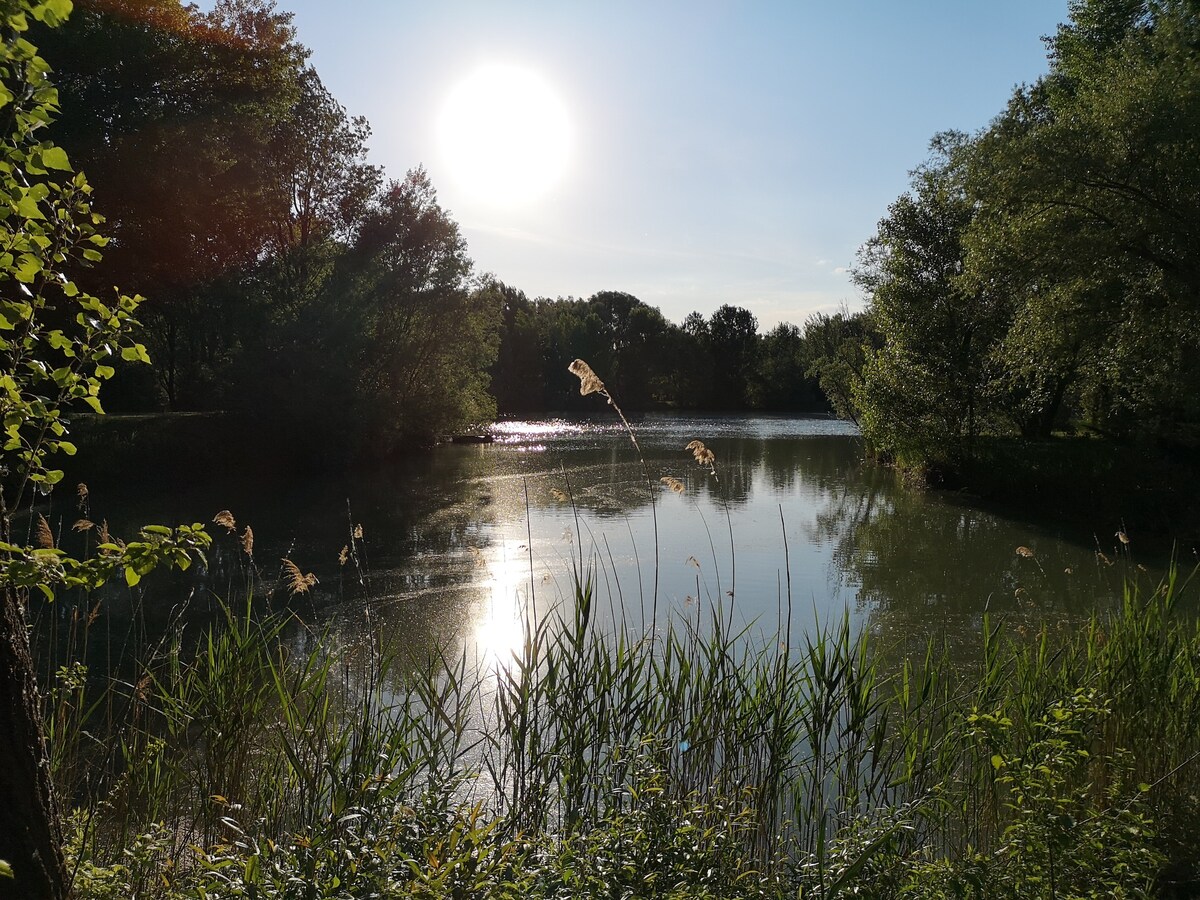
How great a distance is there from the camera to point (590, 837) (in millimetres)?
2336

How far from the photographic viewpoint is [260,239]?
81.4 feet

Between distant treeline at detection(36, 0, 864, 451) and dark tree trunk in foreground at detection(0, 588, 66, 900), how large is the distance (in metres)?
15.4

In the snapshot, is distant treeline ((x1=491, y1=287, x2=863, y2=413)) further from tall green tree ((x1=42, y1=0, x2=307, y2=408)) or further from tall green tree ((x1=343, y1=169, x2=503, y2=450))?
tall green tree ((x1=42, y1=0, x2=307, y2=408))

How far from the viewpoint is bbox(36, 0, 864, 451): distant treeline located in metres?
16.4

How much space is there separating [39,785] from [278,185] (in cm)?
2433

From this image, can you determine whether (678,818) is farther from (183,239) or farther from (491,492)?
(183,239)

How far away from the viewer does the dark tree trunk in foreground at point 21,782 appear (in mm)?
1873

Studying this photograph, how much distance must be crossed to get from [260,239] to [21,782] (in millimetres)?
25415

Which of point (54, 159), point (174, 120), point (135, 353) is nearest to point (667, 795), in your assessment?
point (135, 353)

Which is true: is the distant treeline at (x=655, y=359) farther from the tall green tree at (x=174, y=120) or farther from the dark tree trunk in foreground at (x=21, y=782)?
the dark tree trunk in foreground at (x=21, y=782)

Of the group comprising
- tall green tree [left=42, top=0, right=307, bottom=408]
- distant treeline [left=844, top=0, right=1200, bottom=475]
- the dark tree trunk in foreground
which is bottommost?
the dark tree trunk in foreground

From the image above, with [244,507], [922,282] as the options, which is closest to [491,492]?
[244,507]

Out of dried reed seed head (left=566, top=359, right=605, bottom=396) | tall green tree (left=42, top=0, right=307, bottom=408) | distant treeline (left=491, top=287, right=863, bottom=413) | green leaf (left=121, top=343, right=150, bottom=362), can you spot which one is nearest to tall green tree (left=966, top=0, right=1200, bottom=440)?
dried reed seed head (left=566, top=359, right=605, bottom=396)

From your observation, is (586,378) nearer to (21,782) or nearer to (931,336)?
(21,782)
